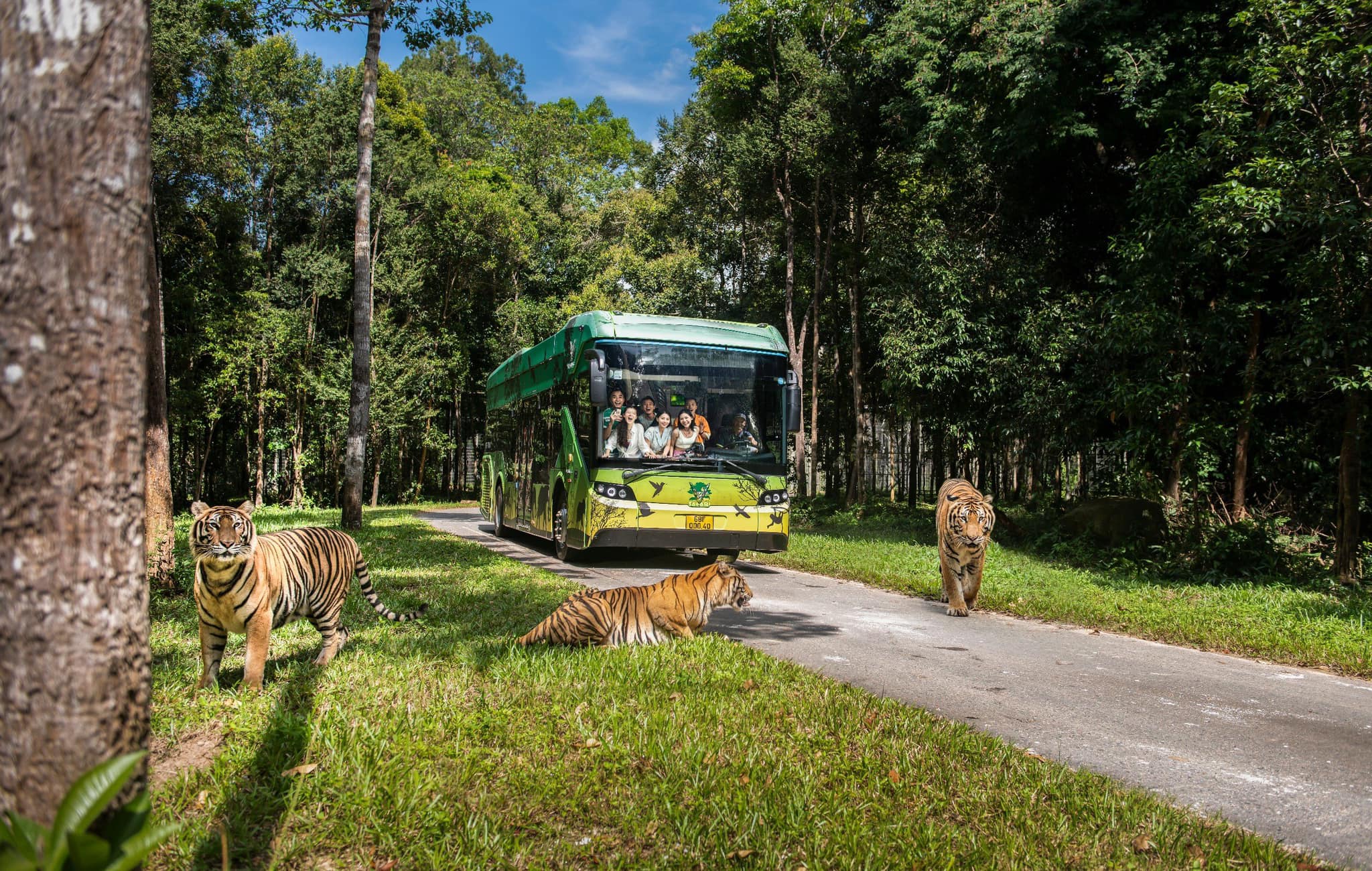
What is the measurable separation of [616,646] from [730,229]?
27.0 m

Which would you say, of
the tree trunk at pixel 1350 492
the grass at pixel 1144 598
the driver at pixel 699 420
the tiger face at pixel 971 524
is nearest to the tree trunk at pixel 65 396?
the tiger face at pixel 971 524

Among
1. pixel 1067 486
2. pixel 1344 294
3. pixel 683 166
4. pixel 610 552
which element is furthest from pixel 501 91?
pixel 1344 294

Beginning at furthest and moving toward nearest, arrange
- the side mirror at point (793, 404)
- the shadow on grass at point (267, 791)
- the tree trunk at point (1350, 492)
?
the side mirror at point (793, 404) → the tree trunk at point (1350, 492) → the shadow on grass at point (267, 791)

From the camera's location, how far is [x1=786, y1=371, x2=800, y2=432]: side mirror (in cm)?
1146

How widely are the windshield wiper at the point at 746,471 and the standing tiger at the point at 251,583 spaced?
21.0 feet

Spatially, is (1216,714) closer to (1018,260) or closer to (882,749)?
(882,749)

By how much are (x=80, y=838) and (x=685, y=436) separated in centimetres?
968

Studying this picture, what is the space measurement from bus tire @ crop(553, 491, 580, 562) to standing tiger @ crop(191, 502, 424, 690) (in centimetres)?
677

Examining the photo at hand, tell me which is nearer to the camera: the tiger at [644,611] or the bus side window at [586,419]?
the tiger at [644,611]

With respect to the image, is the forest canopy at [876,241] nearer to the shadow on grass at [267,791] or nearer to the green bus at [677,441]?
the green bus at [677,441]

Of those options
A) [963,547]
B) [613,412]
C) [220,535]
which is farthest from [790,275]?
[220,535]

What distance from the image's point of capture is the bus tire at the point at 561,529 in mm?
12164

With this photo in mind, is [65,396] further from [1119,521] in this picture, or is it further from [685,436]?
[1119,521]

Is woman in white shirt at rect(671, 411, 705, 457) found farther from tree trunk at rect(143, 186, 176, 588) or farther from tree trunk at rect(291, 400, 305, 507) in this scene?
tree trunk at rect(291, 400, 305, 507)
